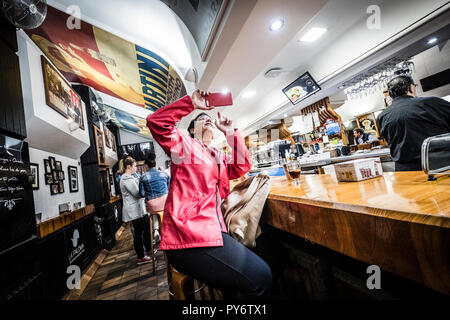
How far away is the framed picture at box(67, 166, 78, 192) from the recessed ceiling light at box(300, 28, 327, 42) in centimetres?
543

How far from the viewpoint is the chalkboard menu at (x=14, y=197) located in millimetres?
1342

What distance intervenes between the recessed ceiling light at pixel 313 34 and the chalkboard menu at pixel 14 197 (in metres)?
3.95

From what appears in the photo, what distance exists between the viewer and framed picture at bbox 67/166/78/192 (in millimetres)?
4250

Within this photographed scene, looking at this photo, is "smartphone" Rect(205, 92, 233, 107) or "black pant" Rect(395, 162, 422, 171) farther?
"black pant" Rect(395, 162, 422, 171)

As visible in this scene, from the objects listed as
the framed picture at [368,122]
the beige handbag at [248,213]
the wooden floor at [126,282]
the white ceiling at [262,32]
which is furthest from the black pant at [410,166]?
the framed picture at [368,122]

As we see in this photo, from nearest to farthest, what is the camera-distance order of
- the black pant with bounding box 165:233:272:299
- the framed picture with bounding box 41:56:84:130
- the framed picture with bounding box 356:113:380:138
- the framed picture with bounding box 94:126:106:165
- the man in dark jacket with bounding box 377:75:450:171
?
the black pant with bounding box 165:233:272:299, the man in dark jacket with bounding box 377:75:450:171, the framed picture with bounding box 41:56:84:130, the framed picture with bounding box 94:126:106:165, the framed picture with bounding box 356:113:380:138

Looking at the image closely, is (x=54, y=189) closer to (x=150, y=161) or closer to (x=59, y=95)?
(x=59, y=95)

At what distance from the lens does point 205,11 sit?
2.28 meters

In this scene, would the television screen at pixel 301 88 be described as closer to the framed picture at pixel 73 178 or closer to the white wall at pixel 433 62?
the white wall at pixel 433 62

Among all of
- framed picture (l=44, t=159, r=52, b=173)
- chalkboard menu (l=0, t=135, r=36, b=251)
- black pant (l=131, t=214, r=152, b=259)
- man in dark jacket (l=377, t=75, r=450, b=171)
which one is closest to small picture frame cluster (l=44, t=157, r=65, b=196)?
framed picture (l=44, t=159, r=52, b=173)

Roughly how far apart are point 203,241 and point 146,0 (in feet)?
10.6

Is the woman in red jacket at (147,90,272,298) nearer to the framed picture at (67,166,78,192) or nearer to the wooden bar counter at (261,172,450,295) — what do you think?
the wooden bar counter at (261,172,450,295)

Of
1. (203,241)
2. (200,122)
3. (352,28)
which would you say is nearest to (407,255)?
(203,241)

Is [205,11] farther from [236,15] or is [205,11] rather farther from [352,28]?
[352,28]
